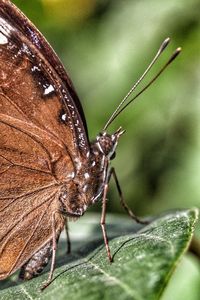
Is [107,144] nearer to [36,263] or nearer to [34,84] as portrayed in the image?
[34,84]

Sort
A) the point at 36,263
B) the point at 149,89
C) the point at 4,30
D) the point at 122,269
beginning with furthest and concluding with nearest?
the point at 149,89
the point at 36,263
the point at 4,30
the point at 122,269

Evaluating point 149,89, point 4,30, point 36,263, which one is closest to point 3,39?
point 4,30

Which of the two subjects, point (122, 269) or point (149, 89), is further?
point (149, 89)

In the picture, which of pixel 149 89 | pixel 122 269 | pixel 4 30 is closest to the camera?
pixel 122 269

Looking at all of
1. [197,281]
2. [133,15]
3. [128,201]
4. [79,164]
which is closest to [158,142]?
[128,201]

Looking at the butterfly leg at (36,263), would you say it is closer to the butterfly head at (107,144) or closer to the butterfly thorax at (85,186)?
the butterfly thorax at (85,186)

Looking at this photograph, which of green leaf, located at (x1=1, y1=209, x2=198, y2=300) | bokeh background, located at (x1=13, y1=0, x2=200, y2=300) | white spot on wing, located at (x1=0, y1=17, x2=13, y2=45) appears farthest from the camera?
bokeh background, located at (x1=13, y1=0, x2=200, y2=300)

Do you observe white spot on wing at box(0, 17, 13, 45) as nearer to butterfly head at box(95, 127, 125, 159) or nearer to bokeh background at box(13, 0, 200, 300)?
butterfly head at box(95, 127, 125, 159)

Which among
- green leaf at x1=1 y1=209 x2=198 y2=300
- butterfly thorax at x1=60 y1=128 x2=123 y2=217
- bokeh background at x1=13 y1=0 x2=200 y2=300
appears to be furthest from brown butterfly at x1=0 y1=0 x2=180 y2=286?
bokeh background at x1=13 y1=0 x2=200 y2=300
